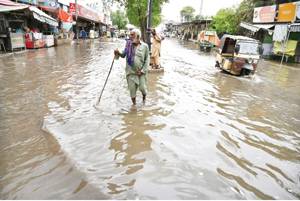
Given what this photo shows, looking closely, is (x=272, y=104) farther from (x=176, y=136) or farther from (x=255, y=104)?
(x=176, y=136)

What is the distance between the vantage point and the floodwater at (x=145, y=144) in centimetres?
354

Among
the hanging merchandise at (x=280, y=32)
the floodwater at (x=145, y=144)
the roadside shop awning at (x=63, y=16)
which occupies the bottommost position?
the floodwater at (x=145, y=144)

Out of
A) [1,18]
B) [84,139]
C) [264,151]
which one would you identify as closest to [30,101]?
[84,139]

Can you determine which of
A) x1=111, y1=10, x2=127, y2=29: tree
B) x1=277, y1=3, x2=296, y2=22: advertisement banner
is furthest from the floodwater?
x1=111, y1=10, x2=127, y2=29: tree

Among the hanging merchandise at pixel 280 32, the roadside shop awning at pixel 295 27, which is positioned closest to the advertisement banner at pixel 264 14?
the hanging merchandise at pixel 280 32

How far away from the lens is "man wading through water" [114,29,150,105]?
6286 millimetres

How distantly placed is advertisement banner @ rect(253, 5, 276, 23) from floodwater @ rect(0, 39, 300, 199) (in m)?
18.2

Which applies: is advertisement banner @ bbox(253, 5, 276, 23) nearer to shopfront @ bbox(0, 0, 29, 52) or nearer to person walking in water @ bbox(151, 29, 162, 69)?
person walking in water @ bbox(151, 29, 162, 69)

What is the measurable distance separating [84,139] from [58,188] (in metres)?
1.54

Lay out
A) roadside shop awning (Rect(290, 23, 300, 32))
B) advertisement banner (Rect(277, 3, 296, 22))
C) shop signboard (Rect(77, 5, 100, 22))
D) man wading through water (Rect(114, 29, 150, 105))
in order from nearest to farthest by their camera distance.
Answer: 1. man wading through water (Rect(114, 29, 150, 105))
2. roadside shop awning (Rect(290, 23, 300, 32))
3. advertisement banner (Rect(277, 3, 296, 22))
4. shop signboard (Rect(77, 5, 100, 22))

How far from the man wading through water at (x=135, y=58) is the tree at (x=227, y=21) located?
2635 cm

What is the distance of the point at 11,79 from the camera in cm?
968

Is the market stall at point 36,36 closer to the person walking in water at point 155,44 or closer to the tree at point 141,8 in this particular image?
the tree at point 141,8

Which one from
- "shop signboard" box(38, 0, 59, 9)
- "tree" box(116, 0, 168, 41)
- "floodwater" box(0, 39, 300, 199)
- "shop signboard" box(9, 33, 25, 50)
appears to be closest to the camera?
"floodwater" box(0, 39, 300, 199)
